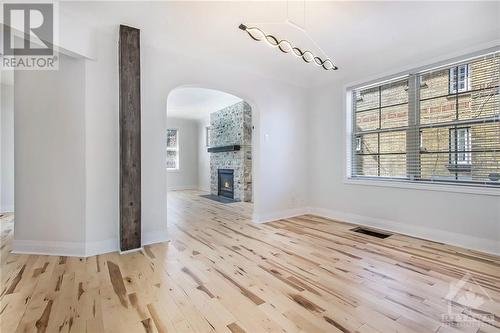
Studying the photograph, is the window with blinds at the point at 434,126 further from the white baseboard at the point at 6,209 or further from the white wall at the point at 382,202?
the white baseboard at the point at 6,209

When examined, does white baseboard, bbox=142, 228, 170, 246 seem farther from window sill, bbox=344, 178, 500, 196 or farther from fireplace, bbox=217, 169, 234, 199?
fireplace, bbox=217, 169, 234, 199

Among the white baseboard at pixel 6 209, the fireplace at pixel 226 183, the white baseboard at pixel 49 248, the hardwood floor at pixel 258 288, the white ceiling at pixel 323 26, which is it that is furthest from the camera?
the fireplace at pixel 226 183

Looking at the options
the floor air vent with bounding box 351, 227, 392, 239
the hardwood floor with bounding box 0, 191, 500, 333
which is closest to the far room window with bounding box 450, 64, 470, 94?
the hardwood floor with bounding box 0, 191, 500, 333

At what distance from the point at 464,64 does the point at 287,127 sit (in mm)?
2426

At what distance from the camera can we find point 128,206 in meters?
2.63

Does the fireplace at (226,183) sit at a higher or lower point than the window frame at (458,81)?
lower

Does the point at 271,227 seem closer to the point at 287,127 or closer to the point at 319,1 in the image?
the point at 287,127

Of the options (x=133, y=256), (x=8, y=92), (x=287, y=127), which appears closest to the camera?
(x=133, y=256)

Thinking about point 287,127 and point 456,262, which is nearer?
point 456,262

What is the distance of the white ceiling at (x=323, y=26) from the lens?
229cm

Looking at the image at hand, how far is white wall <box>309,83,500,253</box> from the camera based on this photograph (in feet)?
8.80

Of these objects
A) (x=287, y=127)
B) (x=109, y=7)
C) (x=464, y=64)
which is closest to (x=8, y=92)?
(x=109, y=7)

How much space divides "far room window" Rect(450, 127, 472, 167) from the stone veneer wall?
13.7 feet

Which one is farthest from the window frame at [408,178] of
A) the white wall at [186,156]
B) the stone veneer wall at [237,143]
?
the white wall at [186,156]
